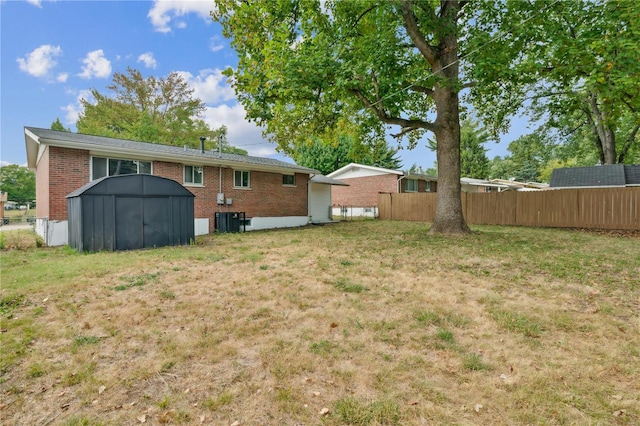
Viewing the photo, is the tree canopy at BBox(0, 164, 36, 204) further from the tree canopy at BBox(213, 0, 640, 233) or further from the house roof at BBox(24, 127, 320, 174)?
the tree canopy at BBox(213, 0, 640, 233)

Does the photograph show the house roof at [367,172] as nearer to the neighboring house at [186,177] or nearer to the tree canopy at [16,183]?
the neighboring house at [186,177]

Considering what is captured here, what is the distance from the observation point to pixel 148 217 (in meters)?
9.32

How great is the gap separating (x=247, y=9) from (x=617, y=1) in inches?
387

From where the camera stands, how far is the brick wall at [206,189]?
9.81m

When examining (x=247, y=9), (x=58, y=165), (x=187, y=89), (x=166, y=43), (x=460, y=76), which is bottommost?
(x=58, y=165)

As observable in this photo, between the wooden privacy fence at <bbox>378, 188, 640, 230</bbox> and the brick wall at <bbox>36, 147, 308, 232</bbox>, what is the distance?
28.3 ft

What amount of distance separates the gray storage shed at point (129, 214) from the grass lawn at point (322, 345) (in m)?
2.28

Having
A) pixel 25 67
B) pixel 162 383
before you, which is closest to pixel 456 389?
pixel 162 383

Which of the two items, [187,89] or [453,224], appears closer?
[453,224]

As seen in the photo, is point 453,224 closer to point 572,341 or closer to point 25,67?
point 572,341

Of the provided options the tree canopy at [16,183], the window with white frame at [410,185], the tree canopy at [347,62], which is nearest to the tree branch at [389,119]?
the tree canopy at [347,62]

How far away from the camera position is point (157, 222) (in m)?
9.49

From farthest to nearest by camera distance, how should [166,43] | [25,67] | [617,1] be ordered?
[166,43]
[25,67]
[617,1]

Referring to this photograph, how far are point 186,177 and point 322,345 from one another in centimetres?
1172
